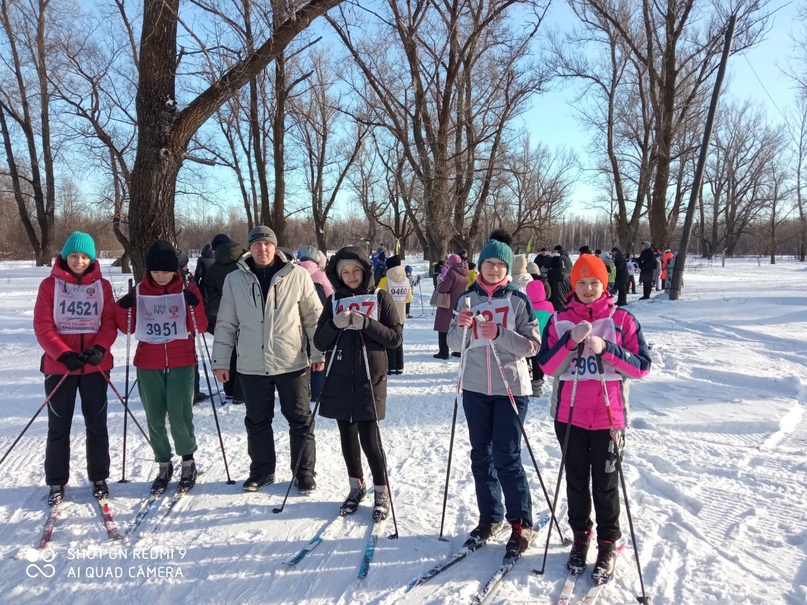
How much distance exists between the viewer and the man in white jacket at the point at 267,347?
3875mm

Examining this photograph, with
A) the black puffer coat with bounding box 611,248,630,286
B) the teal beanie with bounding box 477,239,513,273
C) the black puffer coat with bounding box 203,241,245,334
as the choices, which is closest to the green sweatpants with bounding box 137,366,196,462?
the black puffer coat with bounding box 203,241,245,334

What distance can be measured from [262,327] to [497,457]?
2039 mm

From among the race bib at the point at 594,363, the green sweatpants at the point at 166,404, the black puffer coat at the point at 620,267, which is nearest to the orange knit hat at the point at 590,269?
the race bib at the point at 594,363

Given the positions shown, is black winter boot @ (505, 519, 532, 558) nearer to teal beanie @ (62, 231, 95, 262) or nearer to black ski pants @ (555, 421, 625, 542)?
black ski pants @ (555, 421, 625, 542)

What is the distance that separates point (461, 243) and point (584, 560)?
19228mm

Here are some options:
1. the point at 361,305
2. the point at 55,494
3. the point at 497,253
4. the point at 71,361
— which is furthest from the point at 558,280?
the point at 55,494

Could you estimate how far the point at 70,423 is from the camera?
3795 millimetres

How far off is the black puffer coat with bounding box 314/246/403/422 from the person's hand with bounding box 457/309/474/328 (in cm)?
60

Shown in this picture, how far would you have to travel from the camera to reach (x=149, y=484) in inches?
161

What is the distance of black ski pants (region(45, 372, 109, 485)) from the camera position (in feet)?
12.3

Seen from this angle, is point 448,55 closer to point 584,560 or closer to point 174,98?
point 174,98

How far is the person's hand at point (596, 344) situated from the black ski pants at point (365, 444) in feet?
5.39

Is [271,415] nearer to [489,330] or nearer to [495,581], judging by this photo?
[489,330]

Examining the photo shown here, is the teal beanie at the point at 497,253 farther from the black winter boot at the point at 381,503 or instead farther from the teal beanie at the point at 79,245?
the teal beanie at the point at 79,245
